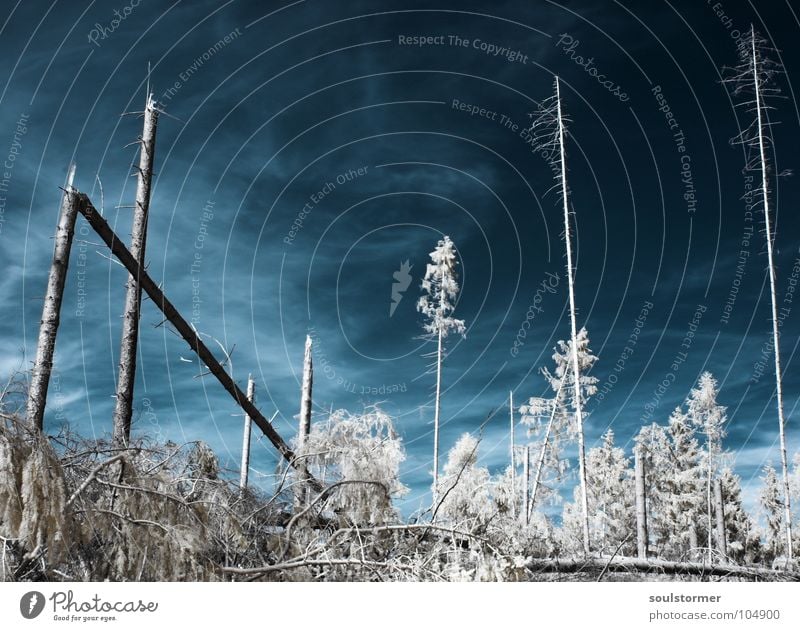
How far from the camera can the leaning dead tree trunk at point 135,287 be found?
387 inches

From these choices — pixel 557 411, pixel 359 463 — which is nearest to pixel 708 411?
pixel 557 411

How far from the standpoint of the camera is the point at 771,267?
12.6 metres

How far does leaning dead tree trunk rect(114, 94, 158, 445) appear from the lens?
9836mm

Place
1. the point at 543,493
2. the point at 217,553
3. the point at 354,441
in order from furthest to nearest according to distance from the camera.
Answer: the point at 543,493
the point at 354,441
the point at 217,553

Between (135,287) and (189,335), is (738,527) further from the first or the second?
(135,287)

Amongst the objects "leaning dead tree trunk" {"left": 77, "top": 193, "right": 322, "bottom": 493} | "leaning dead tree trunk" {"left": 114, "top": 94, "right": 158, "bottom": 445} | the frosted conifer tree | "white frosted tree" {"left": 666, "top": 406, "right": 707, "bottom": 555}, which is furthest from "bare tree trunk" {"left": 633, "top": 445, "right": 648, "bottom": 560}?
the frosted conifer tree

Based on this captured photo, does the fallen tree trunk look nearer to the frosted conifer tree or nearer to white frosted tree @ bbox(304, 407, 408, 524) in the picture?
white frosted tree @ bbox(304, 407, 408, 524)

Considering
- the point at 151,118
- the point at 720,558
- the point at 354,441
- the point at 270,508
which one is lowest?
the point at 720,558

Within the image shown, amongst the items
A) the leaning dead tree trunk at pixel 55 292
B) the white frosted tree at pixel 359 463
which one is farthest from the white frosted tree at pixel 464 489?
the leaning dead tree trunk at pixel 55 292
